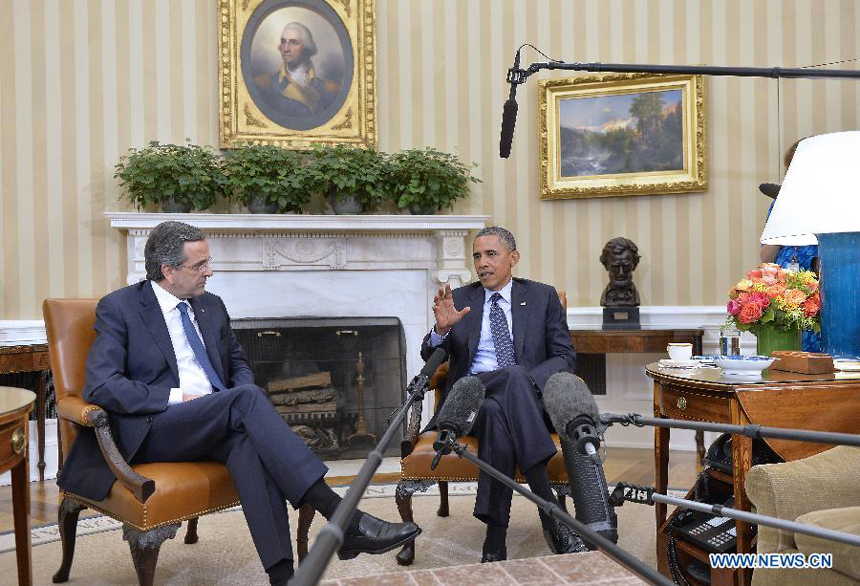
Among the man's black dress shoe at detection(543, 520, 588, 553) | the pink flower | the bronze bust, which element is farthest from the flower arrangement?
the bronze bust

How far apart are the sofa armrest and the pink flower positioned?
720 mm

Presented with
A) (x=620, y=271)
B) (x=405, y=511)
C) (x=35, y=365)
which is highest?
(x=620, y=271)

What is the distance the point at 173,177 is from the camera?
4977 millimetres

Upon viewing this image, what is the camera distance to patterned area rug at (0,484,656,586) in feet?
10.4

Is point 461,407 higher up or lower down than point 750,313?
lower down

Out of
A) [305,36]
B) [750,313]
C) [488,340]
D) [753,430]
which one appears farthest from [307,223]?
[753,430]

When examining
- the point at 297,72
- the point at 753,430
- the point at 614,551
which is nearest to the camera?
the point at 614,551

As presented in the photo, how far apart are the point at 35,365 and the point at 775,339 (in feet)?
12.9

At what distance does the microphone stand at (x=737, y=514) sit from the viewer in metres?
0.98

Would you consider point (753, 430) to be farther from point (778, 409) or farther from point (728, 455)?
point (728, 455)

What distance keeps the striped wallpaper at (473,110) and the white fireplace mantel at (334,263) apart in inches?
20.7

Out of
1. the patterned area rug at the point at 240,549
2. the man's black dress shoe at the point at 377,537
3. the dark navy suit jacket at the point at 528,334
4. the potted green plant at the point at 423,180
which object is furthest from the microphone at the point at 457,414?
the potted green plant at the point at 423,180

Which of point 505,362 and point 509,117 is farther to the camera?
point 505,362

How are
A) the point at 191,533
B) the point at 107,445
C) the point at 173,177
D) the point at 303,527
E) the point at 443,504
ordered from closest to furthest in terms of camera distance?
the point at 107,445 → the point at 303,527 → the point at 191,533 → the point at 443,504 → the point at 173,177
